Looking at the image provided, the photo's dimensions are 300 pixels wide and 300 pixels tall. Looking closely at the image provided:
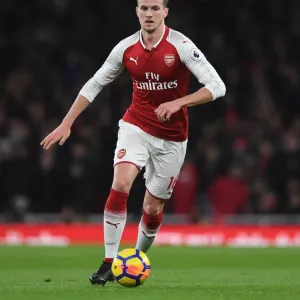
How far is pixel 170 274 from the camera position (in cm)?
1048

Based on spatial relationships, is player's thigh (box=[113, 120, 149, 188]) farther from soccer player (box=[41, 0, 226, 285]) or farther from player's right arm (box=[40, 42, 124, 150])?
player's right arm (box=[40, 42, 124, 150])

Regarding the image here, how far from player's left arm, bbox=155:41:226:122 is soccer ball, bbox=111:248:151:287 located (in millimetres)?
1187

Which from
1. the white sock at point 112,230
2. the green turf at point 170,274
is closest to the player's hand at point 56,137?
the white sock at point 112,230

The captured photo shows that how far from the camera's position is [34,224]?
1731cm

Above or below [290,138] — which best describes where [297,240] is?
below

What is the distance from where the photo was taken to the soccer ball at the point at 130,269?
8.08 m

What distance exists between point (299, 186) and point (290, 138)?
95 cm

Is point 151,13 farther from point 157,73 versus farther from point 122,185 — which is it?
point 122,185

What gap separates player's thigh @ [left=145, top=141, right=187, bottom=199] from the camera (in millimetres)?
9117

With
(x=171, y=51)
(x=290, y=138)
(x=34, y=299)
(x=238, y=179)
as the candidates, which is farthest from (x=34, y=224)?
(x=34, y=299)

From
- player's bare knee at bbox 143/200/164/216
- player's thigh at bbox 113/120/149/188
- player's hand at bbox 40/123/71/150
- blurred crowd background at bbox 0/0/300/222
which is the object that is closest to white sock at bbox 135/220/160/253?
player's bare knee at bbox 143/200/164/216

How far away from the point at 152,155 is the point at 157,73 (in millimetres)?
822

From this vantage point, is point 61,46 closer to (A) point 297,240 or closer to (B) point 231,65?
(B) point 231,65

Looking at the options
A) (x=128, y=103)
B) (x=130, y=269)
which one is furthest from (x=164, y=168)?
(x=128, y=103)
